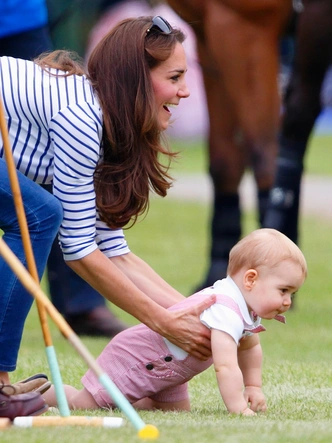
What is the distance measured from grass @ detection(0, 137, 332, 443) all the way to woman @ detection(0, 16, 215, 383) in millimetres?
334

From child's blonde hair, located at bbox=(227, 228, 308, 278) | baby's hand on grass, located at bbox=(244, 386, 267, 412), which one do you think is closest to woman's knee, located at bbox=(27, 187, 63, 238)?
child's blonde hair, located at bbox=(227, 228, 308, 278)

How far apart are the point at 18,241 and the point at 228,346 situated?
2.15 ft

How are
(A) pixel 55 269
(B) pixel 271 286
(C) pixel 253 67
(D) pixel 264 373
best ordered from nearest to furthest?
(B) pixel 271 286 → (D) pixel 264 373 → (A) pixel 55 269 → (C) pixel 253 67

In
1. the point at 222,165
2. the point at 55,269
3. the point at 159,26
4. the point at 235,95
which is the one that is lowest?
the point at 55,269

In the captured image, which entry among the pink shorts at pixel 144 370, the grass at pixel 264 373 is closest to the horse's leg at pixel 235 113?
the grass at pixel 264 373

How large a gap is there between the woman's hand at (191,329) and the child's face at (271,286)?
120 mm

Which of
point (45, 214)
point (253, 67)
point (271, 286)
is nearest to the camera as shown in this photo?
point (45, 214)

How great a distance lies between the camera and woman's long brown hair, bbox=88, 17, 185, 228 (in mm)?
3111

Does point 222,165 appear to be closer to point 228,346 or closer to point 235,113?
point 235,113

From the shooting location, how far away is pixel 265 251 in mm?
3119

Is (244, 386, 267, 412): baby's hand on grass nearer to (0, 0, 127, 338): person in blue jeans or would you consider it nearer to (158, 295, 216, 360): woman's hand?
(158, 295, 216, 360): woman's hand

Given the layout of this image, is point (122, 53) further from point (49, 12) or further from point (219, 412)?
point (49, 12)

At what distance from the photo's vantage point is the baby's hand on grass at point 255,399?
3178 millimetres

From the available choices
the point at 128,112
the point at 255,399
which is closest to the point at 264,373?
the point at 255,399
